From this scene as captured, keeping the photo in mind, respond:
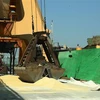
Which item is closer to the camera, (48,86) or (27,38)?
(48,86)

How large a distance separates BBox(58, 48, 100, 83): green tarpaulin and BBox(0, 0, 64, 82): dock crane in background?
1.88 m

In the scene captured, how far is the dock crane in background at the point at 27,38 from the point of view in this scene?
19.6 m

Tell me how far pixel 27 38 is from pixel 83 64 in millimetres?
8328

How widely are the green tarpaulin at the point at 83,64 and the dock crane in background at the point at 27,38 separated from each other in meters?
1.88

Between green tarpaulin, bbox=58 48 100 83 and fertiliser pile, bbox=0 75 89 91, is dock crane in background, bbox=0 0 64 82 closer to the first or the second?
fertiliser pile, bbox=0 75 89 91

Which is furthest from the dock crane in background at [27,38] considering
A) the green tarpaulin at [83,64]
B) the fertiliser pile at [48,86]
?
the green tarpaulin at [83,64]

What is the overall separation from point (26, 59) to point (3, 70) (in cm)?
1674

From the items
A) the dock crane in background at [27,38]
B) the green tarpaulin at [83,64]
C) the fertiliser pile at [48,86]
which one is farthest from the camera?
the green tarpaulin at [83,64]

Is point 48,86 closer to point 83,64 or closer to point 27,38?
point 83,64

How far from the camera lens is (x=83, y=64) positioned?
2150cm

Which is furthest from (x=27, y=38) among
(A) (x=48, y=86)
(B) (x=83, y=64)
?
(A) (x=48, y=86)

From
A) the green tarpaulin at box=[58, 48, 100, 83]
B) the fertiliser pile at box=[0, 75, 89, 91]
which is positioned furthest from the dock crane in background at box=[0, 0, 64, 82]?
the green tarpaulin at box=[58, 48, 100, 83]

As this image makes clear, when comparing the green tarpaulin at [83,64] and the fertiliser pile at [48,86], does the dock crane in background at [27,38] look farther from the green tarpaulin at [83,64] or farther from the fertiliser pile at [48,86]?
the green tarpaulin at [83,64]

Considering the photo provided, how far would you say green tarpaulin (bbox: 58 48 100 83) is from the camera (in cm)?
1975
